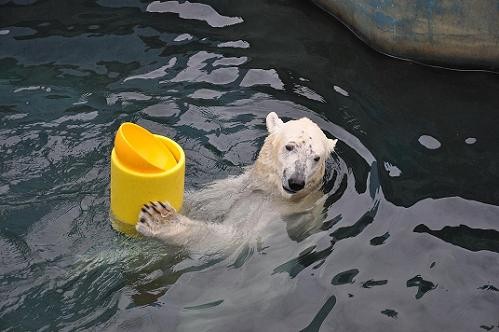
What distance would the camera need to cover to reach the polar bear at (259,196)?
5012 mm

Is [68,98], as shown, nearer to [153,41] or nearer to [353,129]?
[153,41]

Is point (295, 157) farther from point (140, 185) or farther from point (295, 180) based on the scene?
point (140, 185)

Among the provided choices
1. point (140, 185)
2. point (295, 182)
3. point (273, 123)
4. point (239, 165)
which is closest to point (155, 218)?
point (140, 185)

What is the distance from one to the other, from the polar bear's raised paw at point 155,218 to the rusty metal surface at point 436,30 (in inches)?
137

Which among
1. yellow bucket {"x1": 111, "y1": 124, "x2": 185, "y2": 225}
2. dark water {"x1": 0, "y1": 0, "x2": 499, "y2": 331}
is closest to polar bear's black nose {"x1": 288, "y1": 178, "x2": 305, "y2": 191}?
dark water {"x1": 0, "y1": 0, "x2": 499, "y2": 331}

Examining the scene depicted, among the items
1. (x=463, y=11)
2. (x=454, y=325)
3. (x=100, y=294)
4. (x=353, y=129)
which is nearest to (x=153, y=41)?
(x=353, y=129)

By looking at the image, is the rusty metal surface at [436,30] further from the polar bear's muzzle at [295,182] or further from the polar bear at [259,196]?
the polar bear's muzzle at [295,182]

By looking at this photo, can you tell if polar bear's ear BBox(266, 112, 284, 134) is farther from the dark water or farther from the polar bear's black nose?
the polar bear's black nose

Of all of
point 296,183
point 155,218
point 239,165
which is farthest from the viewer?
point 239,165

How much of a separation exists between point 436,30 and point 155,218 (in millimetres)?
3695

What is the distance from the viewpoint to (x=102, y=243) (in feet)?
16.8

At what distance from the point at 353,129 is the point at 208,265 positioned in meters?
2.06

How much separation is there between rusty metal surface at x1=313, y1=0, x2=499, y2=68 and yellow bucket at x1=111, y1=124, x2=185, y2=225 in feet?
10.9

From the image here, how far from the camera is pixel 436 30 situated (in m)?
7.29
